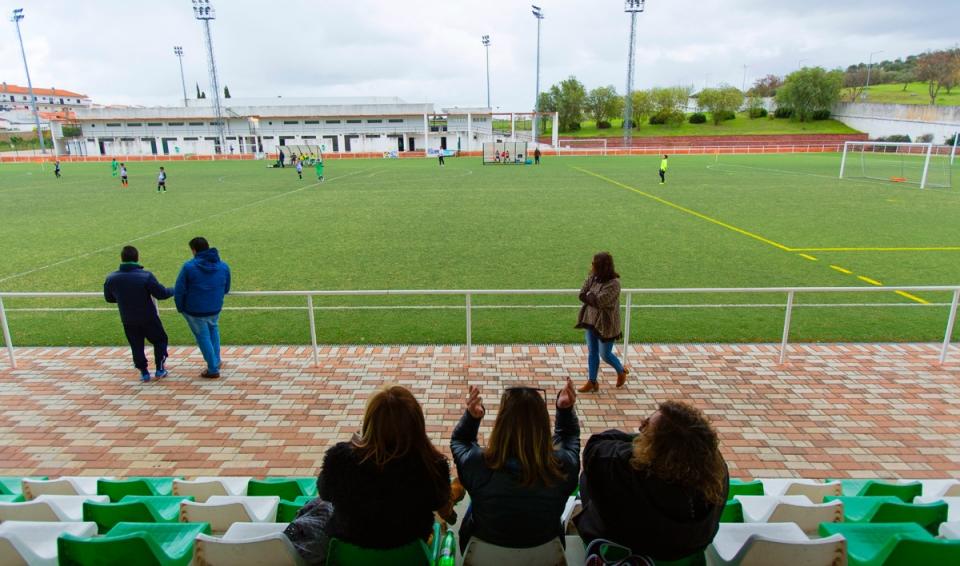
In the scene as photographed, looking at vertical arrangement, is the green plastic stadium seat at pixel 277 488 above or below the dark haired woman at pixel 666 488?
below

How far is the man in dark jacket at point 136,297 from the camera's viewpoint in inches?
260

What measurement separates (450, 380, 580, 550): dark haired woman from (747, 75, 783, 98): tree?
121398 millimetres

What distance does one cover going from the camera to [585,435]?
555 centimetres

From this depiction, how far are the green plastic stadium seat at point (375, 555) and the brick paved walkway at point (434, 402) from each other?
8.21 feet

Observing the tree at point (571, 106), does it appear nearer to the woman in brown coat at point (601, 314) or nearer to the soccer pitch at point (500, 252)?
the soccer pitch at point (500, 252)

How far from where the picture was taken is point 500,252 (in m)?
14.5

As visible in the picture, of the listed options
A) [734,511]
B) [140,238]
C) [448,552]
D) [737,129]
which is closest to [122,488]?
[448,552]

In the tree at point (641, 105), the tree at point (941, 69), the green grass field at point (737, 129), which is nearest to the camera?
the green grass field at point (737, 129)

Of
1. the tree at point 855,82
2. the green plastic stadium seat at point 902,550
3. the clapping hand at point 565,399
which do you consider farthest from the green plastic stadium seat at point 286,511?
the tree at point 855,82

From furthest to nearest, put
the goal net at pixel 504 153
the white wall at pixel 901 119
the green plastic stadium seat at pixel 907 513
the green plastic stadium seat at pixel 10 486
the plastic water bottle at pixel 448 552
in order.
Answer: the white wall at pixel 901 119
the goal net at pixel 504 153
the green plastic stadium seat at pixel 10 486
the green plastic stadium seat at pixel 907 513
the plastic water bottle at pixel 448 552

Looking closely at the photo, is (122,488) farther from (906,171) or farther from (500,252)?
(906,171)

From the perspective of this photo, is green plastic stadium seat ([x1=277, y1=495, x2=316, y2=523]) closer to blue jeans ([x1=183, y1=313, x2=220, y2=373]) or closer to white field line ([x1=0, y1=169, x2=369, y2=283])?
blue jeans ([x1=183, y1=313, x2=220, y2=373])

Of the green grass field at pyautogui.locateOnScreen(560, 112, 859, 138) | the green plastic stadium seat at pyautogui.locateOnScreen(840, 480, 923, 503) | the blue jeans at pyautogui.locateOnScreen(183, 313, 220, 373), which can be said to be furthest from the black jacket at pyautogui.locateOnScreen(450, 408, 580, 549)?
the green grass field at pyautogui.locateOnScreen(560, 112, 859, 138)

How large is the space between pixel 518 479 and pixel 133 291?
584 centimetres
